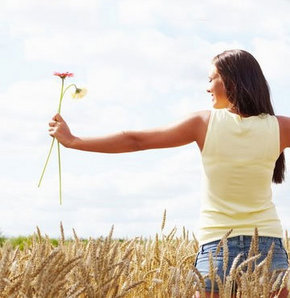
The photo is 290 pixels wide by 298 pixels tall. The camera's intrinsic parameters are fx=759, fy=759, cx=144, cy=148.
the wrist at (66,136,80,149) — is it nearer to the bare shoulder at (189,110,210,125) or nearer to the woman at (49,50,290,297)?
the woman at (49,50,290,297)

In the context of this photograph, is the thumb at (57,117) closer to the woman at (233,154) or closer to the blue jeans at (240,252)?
the woman at (233,154)

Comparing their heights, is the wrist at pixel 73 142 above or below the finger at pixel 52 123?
below

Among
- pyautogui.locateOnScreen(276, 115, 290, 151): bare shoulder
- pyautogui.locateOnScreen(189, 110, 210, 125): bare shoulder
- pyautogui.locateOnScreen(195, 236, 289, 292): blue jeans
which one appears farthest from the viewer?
pyautogui.locateOnScreen(276, 115, 290, 151): bare shoulder

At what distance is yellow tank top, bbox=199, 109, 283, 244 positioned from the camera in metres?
3.26

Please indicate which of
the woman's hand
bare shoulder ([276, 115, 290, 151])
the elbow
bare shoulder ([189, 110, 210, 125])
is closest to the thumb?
the woman's hand

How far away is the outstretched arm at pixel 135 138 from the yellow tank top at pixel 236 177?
84mm

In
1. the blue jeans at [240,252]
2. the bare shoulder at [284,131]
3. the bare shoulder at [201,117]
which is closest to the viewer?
the blue jeans at [240,252]

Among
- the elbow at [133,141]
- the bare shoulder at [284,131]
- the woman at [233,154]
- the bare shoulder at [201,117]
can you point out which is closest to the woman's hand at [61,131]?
the woman at [233,154]

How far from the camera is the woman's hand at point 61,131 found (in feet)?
11.2

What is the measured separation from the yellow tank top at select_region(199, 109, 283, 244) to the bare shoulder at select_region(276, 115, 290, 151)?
7 centimetres

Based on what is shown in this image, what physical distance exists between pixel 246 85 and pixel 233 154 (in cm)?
38

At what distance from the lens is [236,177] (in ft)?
10.7

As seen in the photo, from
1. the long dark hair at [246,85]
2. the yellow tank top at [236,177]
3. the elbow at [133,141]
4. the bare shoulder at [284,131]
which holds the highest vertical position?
the long dark hair at [246,85]

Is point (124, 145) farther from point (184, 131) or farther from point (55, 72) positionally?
point (55, 72)
